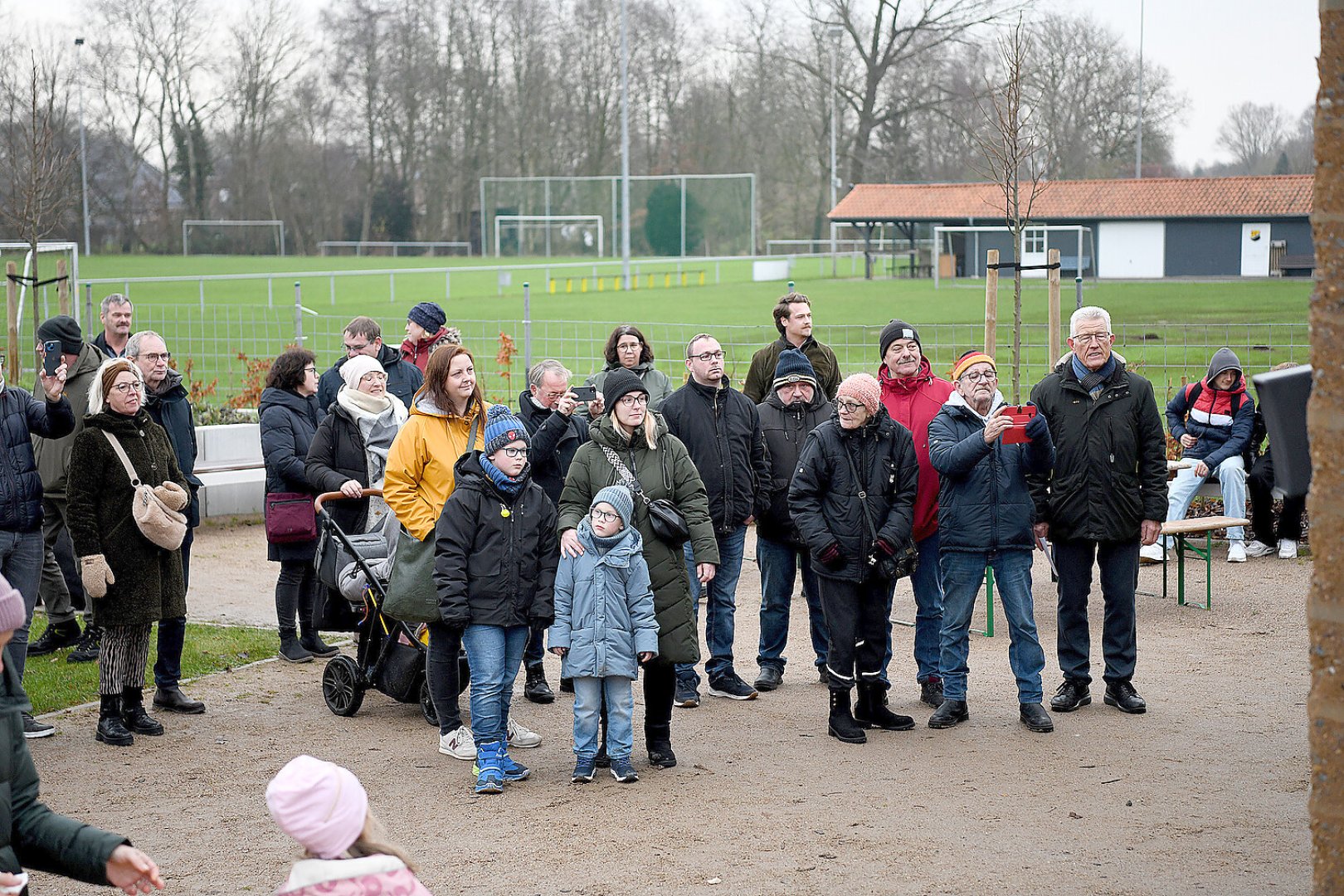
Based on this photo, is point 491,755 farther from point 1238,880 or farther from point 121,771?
point 1238,880

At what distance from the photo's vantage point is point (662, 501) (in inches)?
253

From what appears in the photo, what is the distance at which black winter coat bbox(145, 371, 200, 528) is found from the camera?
763cm

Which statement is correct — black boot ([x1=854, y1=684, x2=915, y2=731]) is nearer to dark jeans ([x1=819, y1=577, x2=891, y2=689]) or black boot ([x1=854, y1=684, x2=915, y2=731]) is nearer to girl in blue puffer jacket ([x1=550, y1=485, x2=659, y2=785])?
dark jeans ([x1=819, y1=577, x2=891, y2=689])

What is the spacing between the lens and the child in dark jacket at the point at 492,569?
593 cm

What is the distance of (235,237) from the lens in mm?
69312

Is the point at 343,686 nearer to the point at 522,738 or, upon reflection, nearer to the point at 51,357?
the point at 522,738

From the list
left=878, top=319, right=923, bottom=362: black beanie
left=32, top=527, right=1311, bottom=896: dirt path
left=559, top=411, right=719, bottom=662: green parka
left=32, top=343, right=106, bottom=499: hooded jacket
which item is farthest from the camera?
left=32, top=343, right=106, bottom=499: hooded jacket

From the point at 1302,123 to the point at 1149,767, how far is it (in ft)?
230

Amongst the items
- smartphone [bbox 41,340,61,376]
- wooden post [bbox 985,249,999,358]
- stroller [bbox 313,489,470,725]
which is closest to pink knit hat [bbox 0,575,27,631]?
stroller [bbox 313,489,470,725]

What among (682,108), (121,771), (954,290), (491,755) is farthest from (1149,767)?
(682,108)

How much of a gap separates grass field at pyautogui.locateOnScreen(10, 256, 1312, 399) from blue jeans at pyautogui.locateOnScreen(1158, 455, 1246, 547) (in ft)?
7.71

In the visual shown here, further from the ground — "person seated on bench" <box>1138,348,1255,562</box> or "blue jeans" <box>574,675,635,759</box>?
"person seated on bench" <box>1138,348,1255,562</box>

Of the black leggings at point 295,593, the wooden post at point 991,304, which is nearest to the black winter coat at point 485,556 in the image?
the black leggings at point 295,593

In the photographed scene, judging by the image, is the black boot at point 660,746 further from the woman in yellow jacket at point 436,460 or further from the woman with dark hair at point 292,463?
the woman with dark hair at point 292,463
